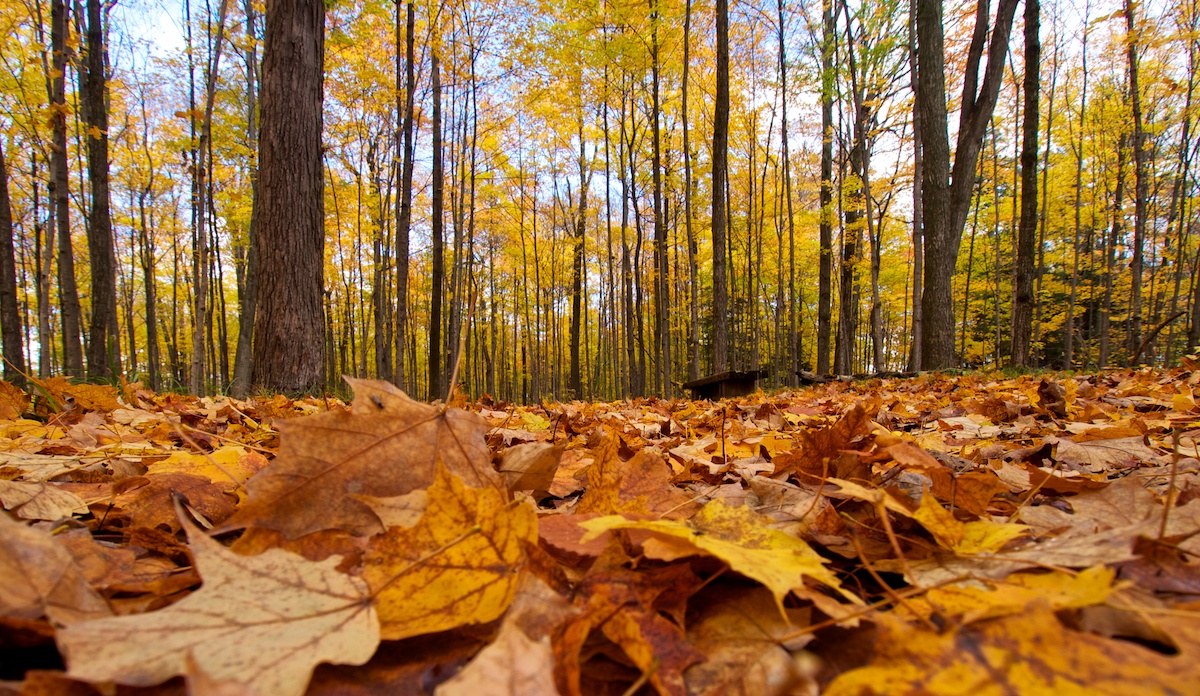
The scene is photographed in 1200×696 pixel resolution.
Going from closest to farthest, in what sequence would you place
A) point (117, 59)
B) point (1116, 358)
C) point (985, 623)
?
point (985, 623) → point (117, 59) → point (1116, 358)

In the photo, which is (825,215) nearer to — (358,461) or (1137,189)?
(1137,189)

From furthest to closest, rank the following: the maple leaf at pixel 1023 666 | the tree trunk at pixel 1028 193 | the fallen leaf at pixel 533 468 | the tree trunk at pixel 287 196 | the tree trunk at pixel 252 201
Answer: the tree trunk at pixel 252 201, the tree trunk at pixel 1028 193, the tree trunk at pixel 287 196, the fallen leaf at pixel 533 468, the maple leaf at pixel 1023 666

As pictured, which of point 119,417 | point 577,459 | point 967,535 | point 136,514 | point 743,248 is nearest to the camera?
point 967,535

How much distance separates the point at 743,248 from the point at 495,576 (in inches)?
778

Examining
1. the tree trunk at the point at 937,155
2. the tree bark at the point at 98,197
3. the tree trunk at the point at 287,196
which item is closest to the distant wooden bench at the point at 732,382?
the tree trunk at the point at 937,155

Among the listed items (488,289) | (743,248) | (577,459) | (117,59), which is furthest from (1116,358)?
(117,59)

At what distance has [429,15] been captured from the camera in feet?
29.0

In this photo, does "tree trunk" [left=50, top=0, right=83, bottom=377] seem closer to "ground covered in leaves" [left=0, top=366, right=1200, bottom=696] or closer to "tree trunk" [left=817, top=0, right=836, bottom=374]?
"ground covered in leaves" [left=0, top=366, right=1200, bottom=696]

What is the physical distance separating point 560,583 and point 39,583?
0.43m

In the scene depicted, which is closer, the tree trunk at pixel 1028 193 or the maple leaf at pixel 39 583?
the maple leaf at pixel 39 583

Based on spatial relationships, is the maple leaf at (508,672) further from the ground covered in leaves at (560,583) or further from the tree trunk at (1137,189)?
the tree trunk at (1137,189)

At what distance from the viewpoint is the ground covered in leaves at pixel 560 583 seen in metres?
0.35

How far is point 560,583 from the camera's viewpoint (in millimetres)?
554

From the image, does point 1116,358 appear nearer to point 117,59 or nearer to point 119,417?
point 119,417
